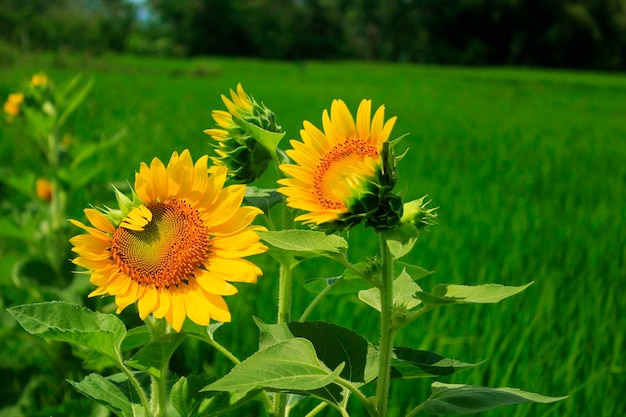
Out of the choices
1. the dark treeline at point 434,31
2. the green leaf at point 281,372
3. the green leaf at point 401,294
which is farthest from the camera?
the dark treeline at point 434,31

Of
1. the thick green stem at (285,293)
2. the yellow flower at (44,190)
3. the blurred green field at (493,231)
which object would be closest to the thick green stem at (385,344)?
the thick green stem at (285,293)

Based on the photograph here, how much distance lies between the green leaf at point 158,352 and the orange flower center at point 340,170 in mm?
143

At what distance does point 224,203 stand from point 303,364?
12 centimetres

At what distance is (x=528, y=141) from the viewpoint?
4492 millimetres

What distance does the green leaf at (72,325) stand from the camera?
0.47m

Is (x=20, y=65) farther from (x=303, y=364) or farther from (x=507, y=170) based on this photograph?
(x=303, y=364)

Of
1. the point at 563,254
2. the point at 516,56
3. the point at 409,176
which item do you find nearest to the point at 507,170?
the point at 409,176

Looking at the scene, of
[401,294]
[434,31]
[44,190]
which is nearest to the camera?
[401,294]

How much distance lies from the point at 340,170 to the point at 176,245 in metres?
0.12

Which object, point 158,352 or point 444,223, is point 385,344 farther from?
point 444,223

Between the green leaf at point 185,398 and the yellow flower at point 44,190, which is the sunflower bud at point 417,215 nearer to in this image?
the green leaf at point 185,398

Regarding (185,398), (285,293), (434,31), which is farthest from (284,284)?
(434,31)

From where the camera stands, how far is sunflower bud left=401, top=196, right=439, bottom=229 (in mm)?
430

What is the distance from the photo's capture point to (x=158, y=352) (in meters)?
0.47
